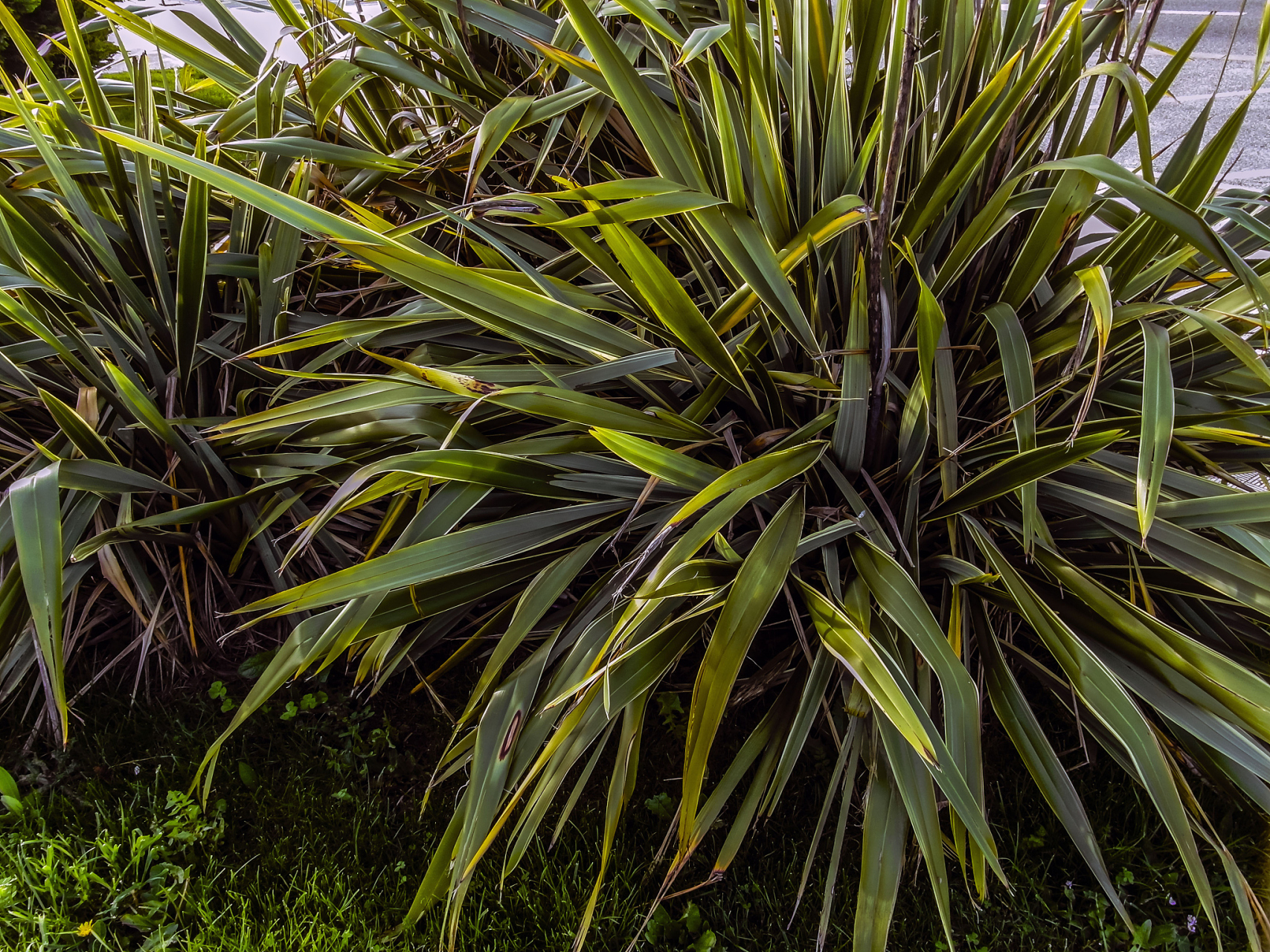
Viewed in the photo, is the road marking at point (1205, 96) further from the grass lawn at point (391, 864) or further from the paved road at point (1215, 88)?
the grass lawn at point (391, 864)

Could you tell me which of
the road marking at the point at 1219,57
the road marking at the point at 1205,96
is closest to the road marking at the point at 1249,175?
the road marking at the point at 1205,96

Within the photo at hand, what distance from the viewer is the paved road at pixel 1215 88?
4.61 metres

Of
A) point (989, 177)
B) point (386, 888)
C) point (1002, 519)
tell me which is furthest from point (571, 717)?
point (989, 177)

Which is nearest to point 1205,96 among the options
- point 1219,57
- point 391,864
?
point 1219,57

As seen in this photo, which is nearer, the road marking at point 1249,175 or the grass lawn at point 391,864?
the grass lawn at point 391,864

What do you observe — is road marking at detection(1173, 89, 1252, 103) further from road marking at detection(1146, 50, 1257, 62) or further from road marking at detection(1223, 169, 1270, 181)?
road marking at detection(1223, 169, 1270, 181)

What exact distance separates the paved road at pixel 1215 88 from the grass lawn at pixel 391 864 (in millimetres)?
3511

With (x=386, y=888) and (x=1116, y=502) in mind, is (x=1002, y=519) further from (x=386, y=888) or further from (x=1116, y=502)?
(x=386, y=888)

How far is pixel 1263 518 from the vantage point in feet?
3.75

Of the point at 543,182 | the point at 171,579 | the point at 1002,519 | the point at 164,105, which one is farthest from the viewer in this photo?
the point at 164,105

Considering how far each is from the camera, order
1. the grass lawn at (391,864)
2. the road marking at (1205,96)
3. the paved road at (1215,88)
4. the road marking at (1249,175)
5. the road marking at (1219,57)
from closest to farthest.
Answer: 1. the grass lawn at (391,864)
2. the road marking at (1249,175)
3. the paved road at (1215,88)
4. the road marking at (1205,96)
5. the road marking at (1219,57)

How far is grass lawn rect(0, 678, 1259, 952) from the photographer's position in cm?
134

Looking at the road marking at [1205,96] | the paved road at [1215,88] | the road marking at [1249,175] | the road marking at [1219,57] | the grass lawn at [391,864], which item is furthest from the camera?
the road marking at [1219,57]

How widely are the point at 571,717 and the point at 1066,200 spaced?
97 centimetres
